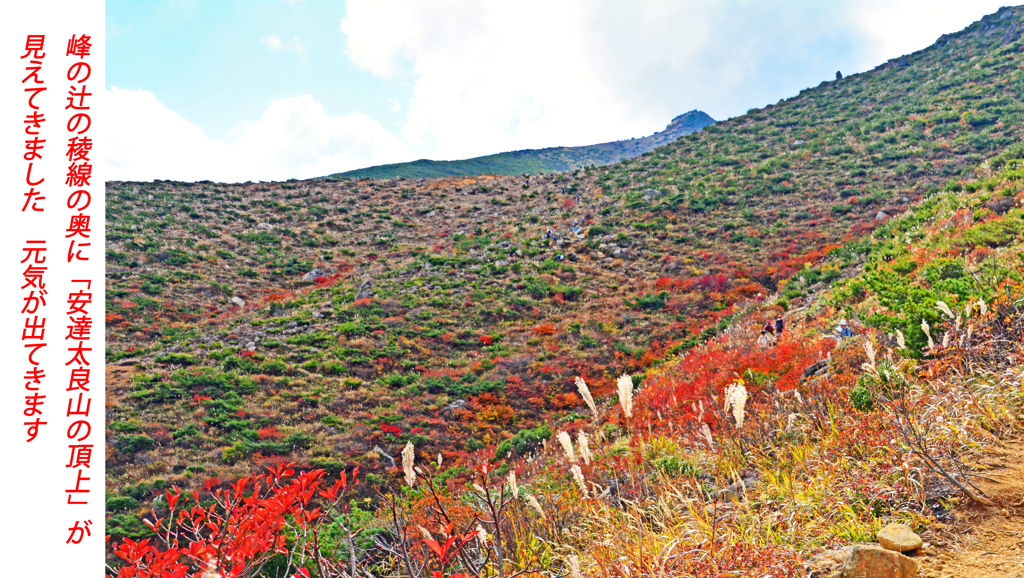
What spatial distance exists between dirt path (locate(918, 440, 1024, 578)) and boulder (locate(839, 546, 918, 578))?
0.78ft

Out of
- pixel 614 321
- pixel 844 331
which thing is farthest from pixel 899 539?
pixel 614 321

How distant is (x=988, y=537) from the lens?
2512 millimetres

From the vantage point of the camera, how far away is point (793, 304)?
13.0m

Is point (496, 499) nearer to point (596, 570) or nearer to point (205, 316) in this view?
point (596, 570)

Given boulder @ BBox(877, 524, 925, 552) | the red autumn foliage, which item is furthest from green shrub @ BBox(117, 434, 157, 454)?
boulder @ BBox(877, 524, 925, 552)

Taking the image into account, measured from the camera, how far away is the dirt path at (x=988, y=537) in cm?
230

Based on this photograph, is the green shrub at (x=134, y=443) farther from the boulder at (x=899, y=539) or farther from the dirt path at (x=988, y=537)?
the dirt path at (x=988, y=537)

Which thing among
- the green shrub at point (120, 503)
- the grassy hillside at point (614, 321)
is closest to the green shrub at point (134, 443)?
the grassy hillside at point (614, 321)

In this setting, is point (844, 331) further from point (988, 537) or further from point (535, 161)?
point (535, 161)

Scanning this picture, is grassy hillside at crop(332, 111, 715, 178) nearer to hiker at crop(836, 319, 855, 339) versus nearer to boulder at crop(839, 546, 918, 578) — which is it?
hiker at crop(836, 319, 855, 339)

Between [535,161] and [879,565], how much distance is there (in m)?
95.6

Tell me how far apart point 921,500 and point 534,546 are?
2574mm

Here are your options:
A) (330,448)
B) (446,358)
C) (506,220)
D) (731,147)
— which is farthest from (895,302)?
(731,147)

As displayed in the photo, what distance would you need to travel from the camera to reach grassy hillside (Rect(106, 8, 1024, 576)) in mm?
3785
